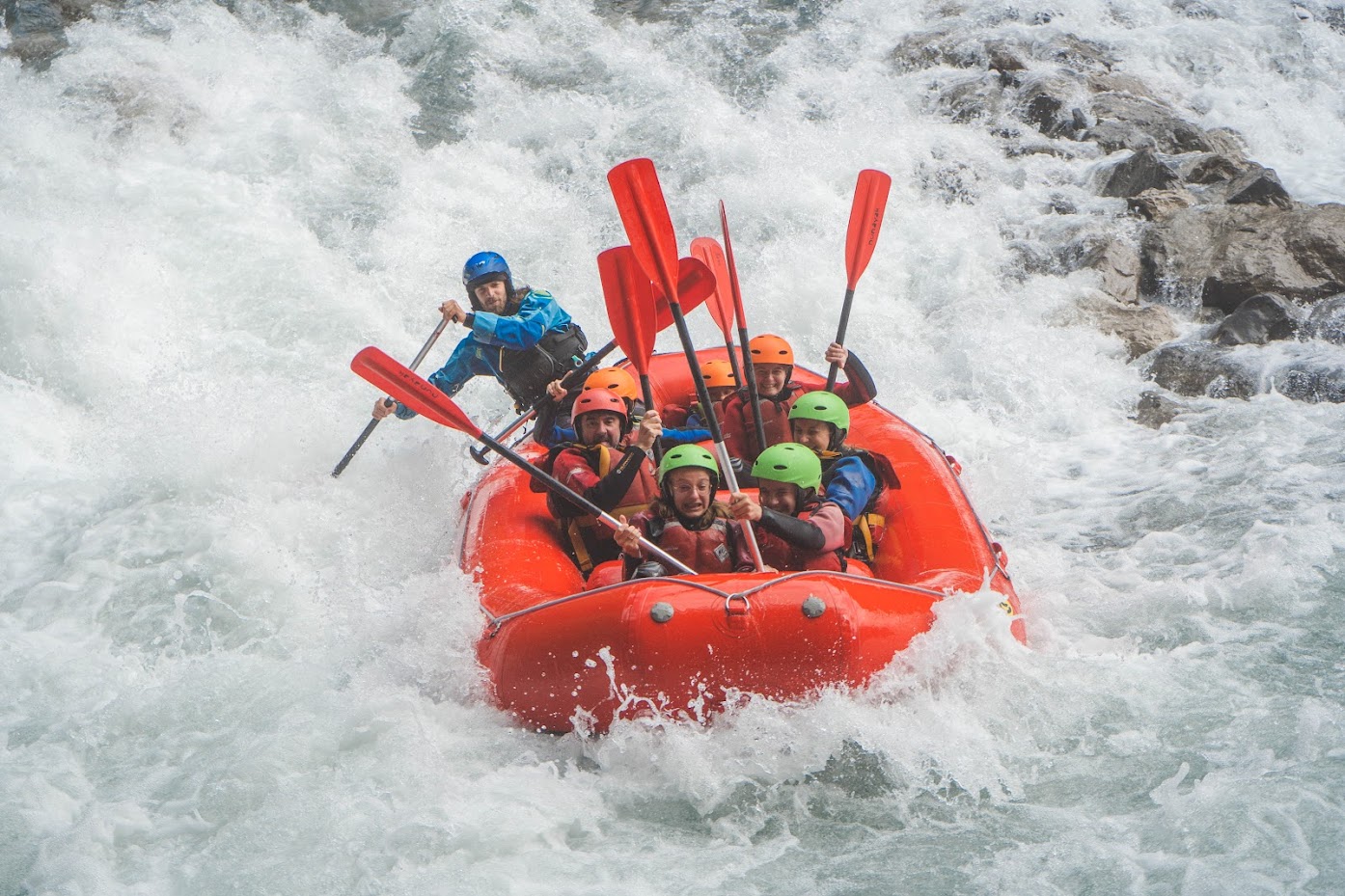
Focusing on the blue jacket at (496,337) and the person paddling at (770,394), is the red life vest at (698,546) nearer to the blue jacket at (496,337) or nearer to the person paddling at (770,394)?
the person paddling at (770,394)

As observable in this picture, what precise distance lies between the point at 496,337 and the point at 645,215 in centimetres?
131

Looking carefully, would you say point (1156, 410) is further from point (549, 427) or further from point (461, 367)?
point (461, 367)

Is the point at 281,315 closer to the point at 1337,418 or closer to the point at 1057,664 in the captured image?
the point at 1057,664

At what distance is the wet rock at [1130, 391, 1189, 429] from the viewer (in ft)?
22.2

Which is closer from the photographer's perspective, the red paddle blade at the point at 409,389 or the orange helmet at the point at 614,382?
the red paddle blade at the point at 409,389

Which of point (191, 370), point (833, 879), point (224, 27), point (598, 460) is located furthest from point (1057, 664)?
point (224, 27)

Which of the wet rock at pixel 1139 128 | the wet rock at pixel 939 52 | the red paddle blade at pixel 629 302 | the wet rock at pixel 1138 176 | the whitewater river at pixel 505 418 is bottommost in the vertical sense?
the whitewater river at pixel 505 418

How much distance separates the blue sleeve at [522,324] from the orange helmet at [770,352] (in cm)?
107

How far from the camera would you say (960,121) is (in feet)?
31.7

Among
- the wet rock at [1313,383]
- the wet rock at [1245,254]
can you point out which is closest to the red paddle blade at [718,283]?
the wet rock at [1313,383]

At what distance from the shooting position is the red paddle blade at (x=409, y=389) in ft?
14.3

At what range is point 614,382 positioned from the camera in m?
5.05

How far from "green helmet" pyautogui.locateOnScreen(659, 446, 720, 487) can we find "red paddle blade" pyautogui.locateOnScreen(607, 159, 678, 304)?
33.1 inches

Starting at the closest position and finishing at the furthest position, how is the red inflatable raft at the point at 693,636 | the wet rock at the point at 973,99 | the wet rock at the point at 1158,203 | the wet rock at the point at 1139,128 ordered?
the red inflatable raft at the point at 693,636, the wet rock at the point at 1158,203, the wet rock at the point at 1139,128, the wet rock at the point at 973,99
